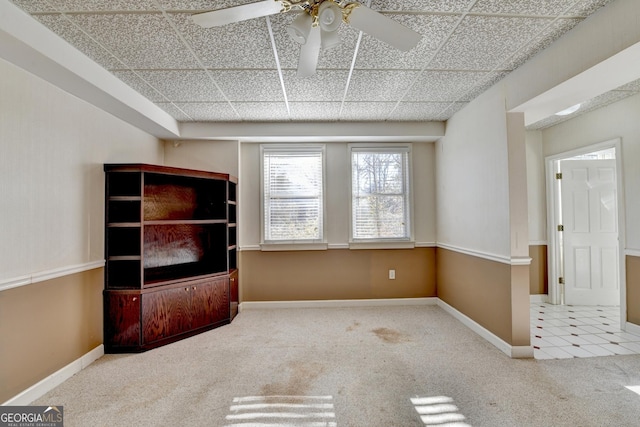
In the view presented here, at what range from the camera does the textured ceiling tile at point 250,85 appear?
257cm

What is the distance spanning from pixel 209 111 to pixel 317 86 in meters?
1.41

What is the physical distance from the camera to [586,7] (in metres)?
1.79

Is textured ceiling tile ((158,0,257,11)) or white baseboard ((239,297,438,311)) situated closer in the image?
textured ceiling tile ((158,0,257,11))

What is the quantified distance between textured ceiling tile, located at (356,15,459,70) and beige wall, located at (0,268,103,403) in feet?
9.84

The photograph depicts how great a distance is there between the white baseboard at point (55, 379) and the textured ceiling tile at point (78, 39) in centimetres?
244

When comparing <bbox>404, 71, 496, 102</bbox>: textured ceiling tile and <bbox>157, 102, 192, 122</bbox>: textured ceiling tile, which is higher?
<bbox>404, 71, 496, 102</bbox>: textured ceiling tile

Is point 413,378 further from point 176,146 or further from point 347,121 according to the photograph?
point 176,146

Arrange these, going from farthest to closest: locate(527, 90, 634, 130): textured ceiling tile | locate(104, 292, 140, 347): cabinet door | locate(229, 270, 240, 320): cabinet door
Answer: locate(229, 270, 240, 320): cabinet door, locate(527, 90, 634, 130): textured ceiling tile, locate(104, 292, 140, 347): cabinet door

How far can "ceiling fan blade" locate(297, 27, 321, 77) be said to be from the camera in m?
1.70

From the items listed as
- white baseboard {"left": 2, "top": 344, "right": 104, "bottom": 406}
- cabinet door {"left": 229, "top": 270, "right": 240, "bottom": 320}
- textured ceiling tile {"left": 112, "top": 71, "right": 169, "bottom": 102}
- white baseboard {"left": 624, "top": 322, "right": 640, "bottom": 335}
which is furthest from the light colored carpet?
textured ceiling tile {"left": 112, "top": 71, "right": 169, "bottom": 102}

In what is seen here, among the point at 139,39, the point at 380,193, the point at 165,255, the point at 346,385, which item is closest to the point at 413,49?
the point at 139,39

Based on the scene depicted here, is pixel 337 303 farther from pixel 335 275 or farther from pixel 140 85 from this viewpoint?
pixel 140 85

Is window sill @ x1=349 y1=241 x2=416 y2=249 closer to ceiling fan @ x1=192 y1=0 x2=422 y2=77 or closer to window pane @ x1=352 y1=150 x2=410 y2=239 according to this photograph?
window pane @ x1=352 y1=150 x2=410 y2=239

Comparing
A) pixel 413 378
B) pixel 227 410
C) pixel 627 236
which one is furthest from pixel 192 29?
pixel 627 236
